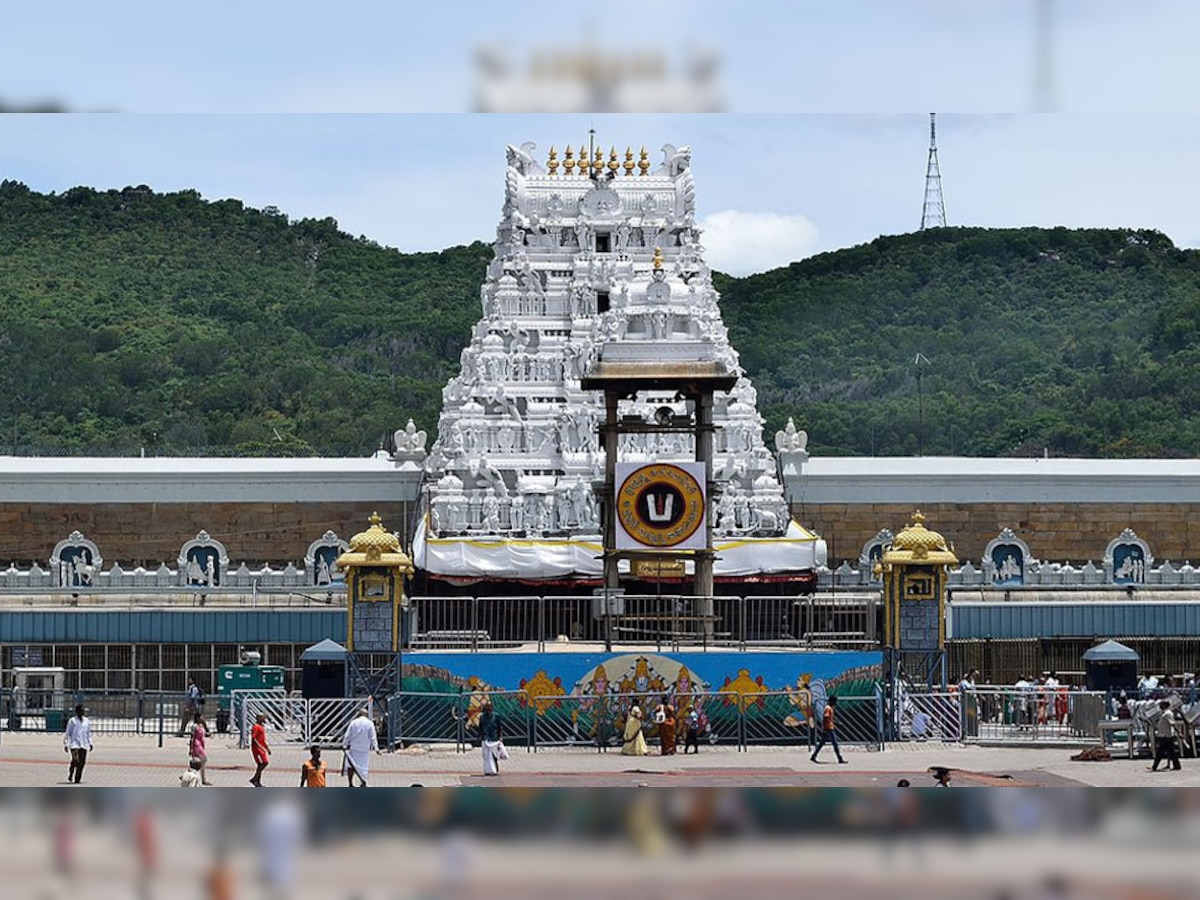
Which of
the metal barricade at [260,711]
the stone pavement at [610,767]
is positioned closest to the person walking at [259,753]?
the stone pavement at [610,767]

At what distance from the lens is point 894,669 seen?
33031 millimetres

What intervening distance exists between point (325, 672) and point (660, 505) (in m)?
5.41

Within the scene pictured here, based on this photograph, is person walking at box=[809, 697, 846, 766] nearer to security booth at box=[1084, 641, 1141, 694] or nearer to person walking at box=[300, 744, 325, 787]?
person walking at box=[300, 744, 325, 787]

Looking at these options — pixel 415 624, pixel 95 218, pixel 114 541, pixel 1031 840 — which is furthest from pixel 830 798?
pixel 95 218

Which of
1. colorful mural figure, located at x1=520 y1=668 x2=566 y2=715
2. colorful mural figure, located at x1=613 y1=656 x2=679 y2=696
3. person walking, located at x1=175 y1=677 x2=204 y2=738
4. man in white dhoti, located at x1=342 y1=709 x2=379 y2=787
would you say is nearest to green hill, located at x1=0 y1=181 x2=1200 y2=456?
person walking, located at x1=175 y1=677 x2=204 y2=738

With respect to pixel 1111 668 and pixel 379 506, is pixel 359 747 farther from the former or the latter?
pixel 379 506

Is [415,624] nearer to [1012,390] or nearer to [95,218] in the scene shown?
[1012,390]

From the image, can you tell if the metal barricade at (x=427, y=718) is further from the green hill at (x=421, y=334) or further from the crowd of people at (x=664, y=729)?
the green hill at (x=421, y=334)

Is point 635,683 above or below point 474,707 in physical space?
above

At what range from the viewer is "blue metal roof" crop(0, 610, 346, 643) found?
144ft

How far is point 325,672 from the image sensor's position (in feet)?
114

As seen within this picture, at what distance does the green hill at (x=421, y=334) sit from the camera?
292ft

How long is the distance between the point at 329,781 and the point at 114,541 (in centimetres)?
2711

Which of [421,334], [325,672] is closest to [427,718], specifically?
[325,672]
